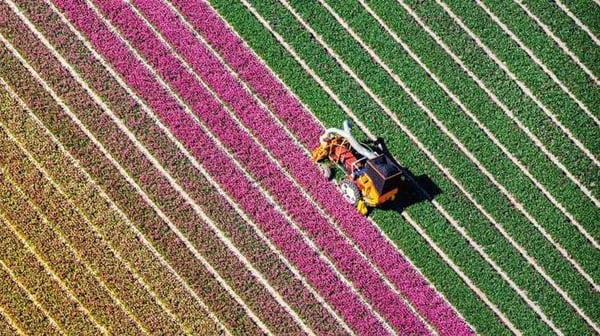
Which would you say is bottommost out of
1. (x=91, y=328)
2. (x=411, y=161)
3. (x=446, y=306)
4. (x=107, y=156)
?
(x=446, y=306)

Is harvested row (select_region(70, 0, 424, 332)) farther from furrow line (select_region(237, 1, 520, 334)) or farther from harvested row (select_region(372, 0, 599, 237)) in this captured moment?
harvested row (select_region(372, 0, 599, 237))

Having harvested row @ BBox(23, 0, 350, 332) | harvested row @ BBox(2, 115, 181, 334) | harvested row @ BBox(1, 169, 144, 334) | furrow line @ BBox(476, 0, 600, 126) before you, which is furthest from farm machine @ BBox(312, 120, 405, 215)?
harvested row @ BBox(1, 169, 144, 334)

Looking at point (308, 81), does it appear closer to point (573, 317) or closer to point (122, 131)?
point (122, 131)

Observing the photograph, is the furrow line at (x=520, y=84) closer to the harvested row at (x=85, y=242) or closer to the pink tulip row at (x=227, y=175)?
the pink tulip row at (x=227, y=175)

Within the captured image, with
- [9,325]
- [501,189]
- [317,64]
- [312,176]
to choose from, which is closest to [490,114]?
[501,189]

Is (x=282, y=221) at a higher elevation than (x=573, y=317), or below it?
higher

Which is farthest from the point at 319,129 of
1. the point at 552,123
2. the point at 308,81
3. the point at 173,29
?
the point at 552,123
